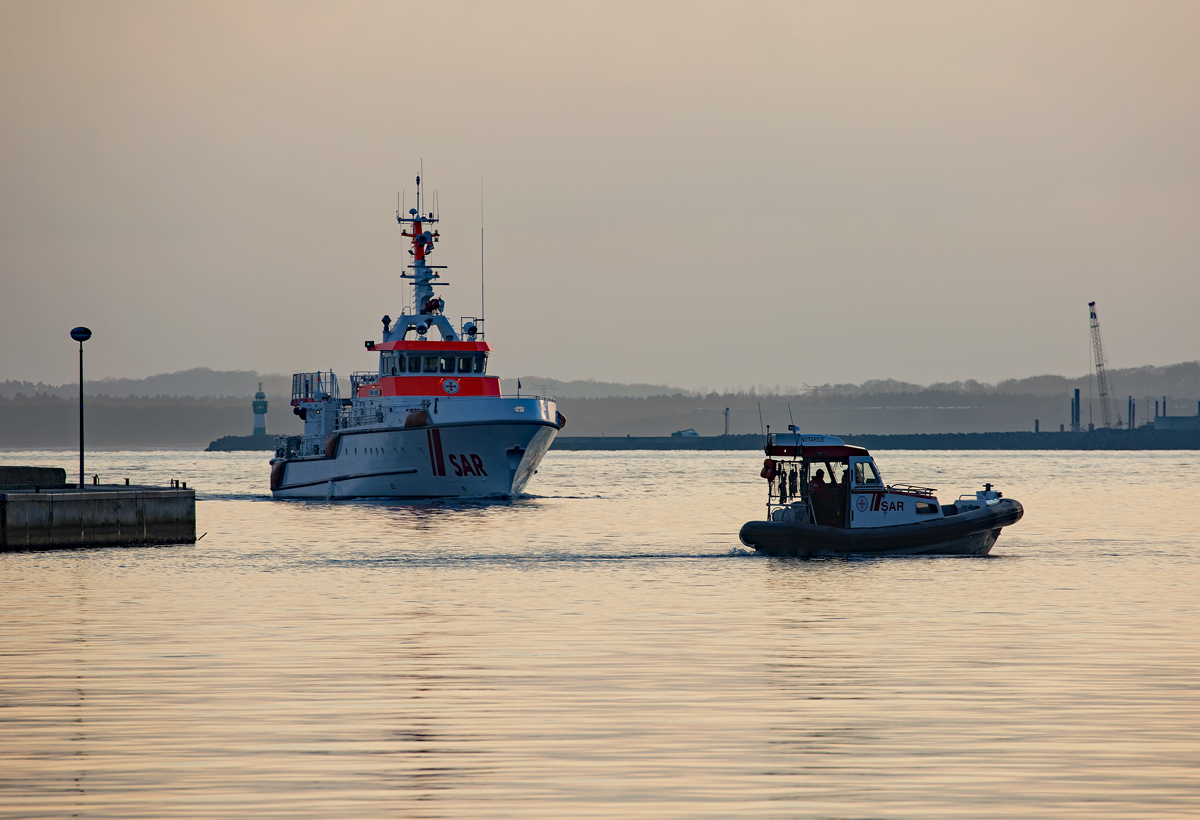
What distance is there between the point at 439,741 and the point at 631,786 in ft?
9.38

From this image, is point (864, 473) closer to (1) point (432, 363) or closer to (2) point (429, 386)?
(2) point (429, 386)

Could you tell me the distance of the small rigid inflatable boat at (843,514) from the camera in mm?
37438

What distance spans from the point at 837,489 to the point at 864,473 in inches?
34.3

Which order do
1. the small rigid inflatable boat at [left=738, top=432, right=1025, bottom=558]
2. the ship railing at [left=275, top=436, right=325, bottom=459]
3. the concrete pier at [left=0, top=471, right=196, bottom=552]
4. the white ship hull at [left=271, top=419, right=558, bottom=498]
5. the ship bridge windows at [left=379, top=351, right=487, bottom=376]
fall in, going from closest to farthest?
the small rigid inflatable boat at [left=738, top=432, right=1025, bottom=558]
the concrete pier at [left=0, top=471, right=196, bottom=552]
the white ship hull at [left=271, top=419, right=558, bottom=498]
the ship bridge windows at [left=379, top=351, right=487, bottom=376]
the ship railing at [left=275, top=436, right=325, bottom=459]

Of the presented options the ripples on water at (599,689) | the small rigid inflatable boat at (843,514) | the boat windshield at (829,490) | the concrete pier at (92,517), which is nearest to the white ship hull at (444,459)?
the concrete pier at (92,517)

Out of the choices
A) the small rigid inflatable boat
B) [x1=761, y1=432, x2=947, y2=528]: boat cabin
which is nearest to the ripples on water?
the small rigid inflatable boat

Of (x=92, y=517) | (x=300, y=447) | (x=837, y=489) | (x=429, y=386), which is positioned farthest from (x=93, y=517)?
(x=300, y=447)

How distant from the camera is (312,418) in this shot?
77.1 meters

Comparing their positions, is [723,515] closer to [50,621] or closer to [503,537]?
[503,537]

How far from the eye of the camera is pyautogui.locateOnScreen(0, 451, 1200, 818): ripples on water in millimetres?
12102

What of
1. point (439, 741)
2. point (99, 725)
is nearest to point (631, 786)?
point (439, 741)

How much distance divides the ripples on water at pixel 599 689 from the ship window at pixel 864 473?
2.28 metres

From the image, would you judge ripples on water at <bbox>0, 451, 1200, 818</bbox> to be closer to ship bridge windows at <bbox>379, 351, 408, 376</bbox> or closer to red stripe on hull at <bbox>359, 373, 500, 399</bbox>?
red stripe on hull at <bbox>359, 373, 500, 399</bbox>

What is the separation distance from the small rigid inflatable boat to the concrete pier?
19676 millimetres
